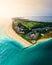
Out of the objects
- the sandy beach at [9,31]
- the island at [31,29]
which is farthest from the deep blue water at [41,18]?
the sandy beach at [9,31]

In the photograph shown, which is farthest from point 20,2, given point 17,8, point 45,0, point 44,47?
point 44,47

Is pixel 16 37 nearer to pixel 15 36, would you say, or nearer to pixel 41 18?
pixel 15 36

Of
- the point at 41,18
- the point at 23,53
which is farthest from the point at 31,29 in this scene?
the point at 23,53

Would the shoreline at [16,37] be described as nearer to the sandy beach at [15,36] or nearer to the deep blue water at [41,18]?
the sandy beach at [15,36]

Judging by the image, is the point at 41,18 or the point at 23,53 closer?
the point at 23,53

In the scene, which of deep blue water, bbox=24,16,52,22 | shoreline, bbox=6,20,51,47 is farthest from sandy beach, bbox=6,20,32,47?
deep blue water, bbox=24,16,52,22

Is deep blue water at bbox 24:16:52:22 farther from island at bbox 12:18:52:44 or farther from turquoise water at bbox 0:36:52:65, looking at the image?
turquoise water at bbox 0:36:52:65
